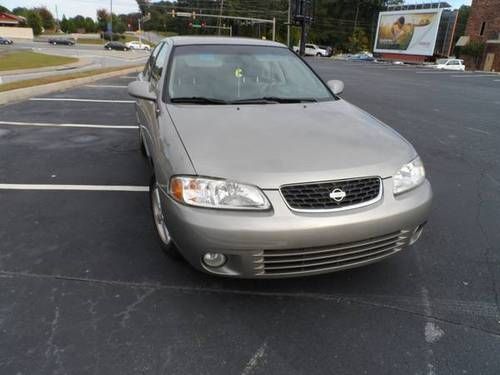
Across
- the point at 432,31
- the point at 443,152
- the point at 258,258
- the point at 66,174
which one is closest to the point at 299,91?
the point at 258,258

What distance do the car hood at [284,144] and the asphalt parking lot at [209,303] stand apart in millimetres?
850

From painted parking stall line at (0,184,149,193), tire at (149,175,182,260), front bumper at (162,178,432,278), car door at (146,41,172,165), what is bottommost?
painted parking stall line at (0,184,149,193)

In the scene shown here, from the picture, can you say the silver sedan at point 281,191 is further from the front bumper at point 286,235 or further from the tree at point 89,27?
the tree at point 89,27

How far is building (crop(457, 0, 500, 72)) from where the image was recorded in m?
43.2

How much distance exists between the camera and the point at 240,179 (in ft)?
7.42

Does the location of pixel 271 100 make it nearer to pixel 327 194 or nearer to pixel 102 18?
pixel 327 194

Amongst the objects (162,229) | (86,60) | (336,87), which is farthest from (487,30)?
(162,229)

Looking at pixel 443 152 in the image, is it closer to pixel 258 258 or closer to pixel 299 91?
pixel 299 91

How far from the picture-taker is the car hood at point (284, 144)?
232 cm

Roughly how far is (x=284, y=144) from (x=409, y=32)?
5679 centimetres

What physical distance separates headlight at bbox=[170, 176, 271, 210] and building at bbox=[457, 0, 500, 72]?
49.5 meters

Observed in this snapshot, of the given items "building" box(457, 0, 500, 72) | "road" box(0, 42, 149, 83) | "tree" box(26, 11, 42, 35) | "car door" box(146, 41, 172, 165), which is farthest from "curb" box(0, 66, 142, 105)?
"tree" box(26, 11, 42, 35)

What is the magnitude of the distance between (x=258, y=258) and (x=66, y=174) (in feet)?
11.1

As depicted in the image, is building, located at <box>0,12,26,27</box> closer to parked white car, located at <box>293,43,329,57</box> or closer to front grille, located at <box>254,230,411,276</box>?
parked white car, located at <box>293,43,329,57</box>
